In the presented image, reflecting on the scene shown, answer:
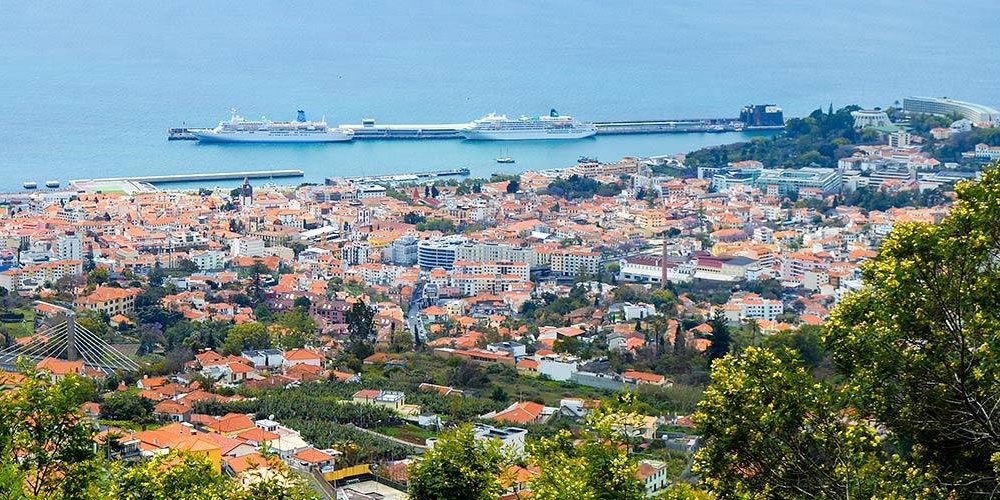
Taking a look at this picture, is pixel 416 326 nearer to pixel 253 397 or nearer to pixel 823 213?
pixel 253 397

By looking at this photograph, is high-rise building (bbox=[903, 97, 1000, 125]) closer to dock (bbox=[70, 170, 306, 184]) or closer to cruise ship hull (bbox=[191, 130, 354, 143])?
cruise ship hull (bbox=[191, 130, 354, 143])

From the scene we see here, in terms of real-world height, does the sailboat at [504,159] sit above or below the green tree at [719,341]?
Result: above

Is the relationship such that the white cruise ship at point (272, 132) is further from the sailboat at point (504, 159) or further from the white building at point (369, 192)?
the white building at point (369, 192)

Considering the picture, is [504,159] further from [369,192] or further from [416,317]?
[416,317]

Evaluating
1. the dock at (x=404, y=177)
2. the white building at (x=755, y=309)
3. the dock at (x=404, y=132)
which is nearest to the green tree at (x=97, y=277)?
the white building at (x=755, y=309)

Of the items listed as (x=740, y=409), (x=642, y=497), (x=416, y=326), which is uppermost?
(x=740, y=409)

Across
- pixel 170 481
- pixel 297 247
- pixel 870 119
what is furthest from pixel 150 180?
pixel 170 481

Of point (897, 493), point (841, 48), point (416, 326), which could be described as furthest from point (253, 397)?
point (841, 48)

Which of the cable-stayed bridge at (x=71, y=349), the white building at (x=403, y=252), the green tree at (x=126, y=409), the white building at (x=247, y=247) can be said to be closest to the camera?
the green tree at (x=126, y=409)
